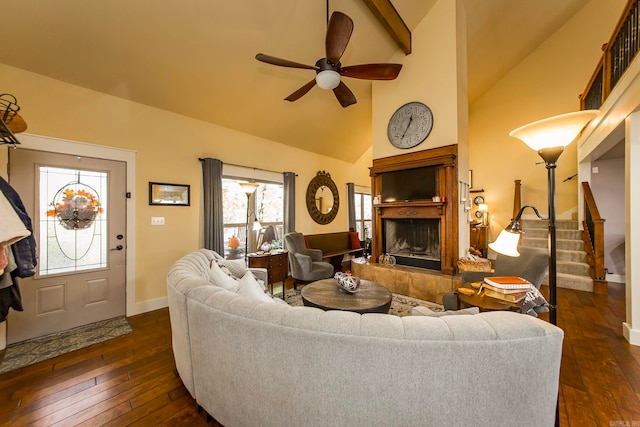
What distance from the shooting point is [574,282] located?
12.7ft

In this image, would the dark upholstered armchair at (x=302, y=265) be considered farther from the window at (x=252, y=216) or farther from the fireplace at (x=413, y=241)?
the fireplace at (x=413, y=241)

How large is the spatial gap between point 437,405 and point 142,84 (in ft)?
13.2

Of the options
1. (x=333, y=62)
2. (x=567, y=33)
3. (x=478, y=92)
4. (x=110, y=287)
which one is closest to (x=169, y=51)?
(x=333, y=62)

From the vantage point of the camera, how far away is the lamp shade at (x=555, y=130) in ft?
3.50

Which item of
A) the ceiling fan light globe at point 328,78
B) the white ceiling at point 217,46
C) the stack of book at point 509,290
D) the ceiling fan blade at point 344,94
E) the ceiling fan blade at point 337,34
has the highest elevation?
the white ceiling at point 217,46

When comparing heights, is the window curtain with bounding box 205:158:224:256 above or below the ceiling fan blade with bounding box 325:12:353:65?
below

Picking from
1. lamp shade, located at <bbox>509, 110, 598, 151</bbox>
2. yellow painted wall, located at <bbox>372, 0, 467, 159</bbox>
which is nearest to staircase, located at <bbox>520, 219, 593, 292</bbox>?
yellow painted wall, located at <bbox>372, 0, 467, 159</bbox>

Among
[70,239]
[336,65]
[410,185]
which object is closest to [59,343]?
[70,239]

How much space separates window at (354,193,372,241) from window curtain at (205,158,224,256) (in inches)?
164

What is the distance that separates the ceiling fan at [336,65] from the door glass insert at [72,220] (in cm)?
250

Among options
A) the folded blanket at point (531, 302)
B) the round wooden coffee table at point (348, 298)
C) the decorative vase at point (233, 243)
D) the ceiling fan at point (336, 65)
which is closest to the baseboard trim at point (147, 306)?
the decorative vase at point (233, 243)

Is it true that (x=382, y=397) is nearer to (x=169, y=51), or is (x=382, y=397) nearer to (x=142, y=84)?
(x=169, y=51)

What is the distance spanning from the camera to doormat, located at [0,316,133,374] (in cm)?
209

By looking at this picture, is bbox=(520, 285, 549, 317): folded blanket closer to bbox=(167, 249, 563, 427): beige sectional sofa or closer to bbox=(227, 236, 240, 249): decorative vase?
bbox=(167, 249, 563, 427): beige sectional sofa
